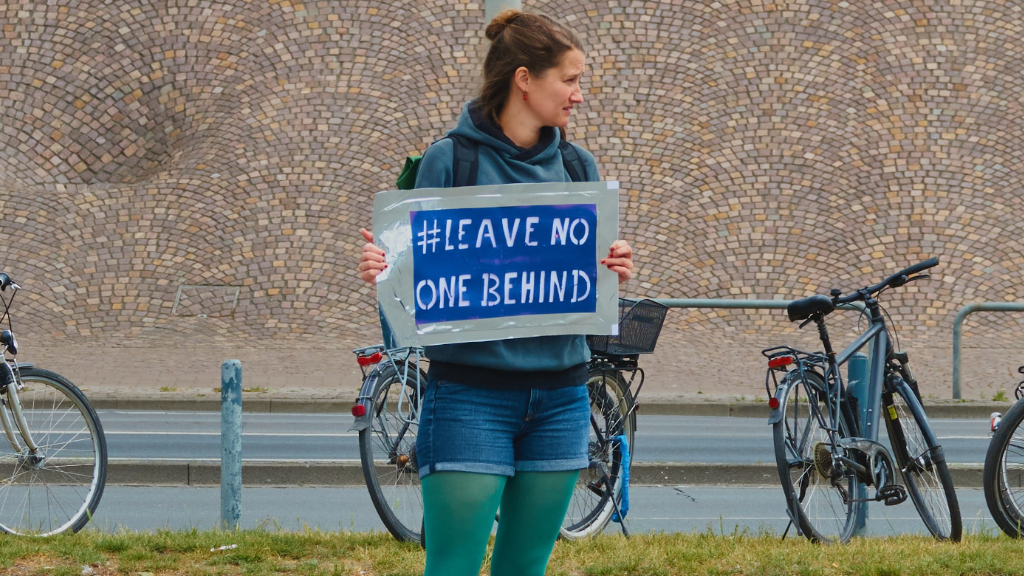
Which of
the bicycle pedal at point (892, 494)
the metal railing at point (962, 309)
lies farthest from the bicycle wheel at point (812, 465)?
the metal railing at point (962, 309)

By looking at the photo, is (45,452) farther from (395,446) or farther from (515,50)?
(515,50)

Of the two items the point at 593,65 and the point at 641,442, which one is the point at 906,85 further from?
the point at 641,442

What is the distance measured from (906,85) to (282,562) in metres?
21.5

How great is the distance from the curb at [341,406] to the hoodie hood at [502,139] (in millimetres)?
9388

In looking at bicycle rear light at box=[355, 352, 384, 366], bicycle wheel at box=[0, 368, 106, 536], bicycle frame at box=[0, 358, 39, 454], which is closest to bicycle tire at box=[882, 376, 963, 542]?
bicycle rear light at box=[355, 352, 384, 366]

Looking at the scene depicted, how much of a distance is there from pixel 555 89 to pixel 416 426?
9.21 feet

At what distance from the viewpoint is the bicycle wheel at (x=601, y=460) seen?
5.56 metres

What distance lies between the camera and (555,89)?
2.91m

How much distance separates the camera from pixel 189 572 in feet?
14.6

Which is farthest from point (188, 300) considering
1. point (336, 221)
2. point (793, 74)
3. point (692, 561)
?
point (692, 561)

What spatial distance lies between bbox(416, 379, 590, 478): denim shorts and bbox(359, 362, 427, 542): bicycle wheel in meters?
2.44

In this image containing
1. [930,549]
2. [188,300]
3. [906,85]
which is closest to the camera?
[930,549]

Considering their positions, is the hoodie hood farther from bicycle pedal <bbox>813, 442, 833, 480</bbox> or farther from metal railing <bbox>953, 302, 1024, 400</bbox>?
metal railing <bbox>953, 302, 1024, 400</bbox>

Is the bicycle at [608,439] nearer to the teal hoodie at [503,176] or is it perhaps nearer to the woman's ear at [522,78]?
the teal hoodie at [503,176]
